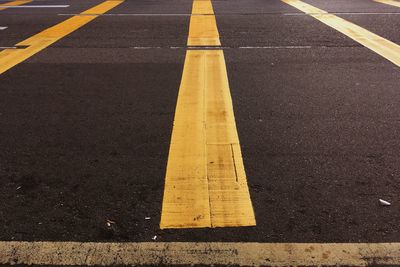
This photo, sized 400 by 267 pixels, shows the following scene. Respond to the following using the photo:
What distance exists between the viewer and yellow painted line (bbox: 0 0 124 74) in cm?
639

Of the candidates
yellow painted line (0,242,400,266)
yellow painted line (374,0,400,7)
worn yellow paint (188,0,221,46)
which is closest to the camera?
yellow painted line (0,242,400,266)

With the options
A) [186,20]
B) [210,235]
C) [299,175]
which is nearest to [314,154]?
[299,175]

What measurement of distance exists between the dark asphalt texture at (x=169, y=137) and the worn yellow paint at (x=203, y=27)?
0.22m

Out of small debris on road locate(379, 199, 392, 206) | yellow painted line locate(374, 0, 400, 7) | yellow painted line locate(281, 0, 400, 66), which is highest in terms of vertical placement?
yellow painted line locate(281, 0, 400, 66)

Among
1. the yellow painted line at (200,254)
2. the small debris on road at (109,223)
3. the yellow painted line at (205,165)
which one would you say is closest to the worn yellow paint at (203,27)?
the yellow painted line at (205,165)

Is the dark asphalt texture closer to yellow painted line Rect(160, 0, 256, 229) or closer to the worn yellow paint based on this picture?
yellow painted line Rect(160, 0, 256, 229)

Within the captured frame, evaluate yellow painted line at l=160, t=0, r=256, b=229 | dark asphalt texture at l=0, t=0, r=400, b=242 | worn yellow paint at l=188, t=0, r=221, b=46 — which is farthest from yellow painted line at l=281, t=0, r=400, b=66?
yellow painted line at l=160, t=0, r=256, b=229

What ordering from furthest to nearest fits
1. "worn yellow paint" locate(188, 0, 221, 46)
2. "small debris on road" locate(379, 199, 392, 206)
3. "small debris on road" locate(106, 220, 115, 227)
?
"worn yellow paint" locate(188, 0, 221, 46) < "small debris on road" locate(379, 199, 392, 206) < "small debris on road" locate(106, 220, 115, 227)

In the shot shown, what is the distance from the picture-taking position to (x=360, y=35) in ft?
25.1

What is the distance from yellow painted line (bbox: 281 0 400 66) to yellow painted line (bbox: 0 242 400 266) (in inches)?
158

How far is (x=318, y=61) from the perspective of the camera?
242 inches

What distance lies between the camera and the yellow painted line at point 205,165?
117 inches

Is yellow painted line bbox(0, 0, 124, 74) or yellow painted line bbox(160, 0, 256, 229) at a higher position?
yellow painted line bbox(0, 0, 124, 74)

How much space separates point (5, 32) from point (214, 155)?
5860 mm
